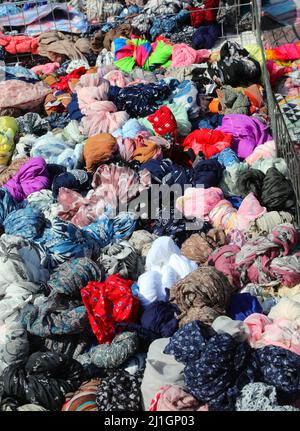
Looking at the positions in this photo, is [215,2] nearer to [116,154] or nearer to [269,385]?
[116,154]

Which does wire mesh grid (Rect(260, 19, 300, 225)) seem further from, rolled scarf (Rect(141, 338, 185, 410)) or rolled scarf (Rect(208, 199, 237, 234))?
rolled scarf (Rect(141, 338, 185, 410))

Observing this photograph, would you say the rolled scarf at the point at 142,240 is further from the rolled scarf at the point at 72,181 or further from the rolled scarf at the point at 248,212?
the rolled scarf at the point at 72,181

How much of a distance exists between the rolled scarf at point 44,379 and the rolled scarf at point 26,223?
1474mm

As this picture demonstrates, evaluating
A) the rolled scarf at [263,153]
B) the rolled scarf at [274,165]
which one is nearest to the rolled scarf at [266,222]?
the rolled scarf at [274,165]

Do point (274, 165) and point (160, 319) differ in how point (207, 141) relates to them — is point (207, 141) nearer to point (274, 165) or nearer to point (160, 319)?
point (274, 165)

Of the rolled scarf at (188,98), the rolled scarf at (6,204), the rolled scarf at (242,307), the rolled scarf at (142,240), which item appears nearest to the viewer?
the rolled scarf at (242,307)

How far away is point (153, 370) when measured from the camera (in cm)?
396

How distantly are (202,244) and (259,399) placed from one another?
177 cm

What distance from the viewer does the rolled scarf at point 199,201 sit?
566cm

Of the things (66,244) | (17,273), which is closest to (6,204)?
(66,244)

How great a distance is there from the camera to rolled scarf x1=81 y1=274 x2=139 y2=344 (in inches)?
174

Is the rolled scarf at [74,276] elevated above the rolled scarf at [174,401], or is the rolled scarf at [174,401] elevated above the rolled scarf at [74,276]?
the rolled scarf at [74,276]

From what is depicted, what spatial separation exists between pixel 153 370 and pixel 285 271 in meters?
1.33

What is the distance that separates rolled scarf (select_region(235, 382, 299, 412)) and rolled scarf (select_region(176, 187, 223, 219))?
6.98 feet
